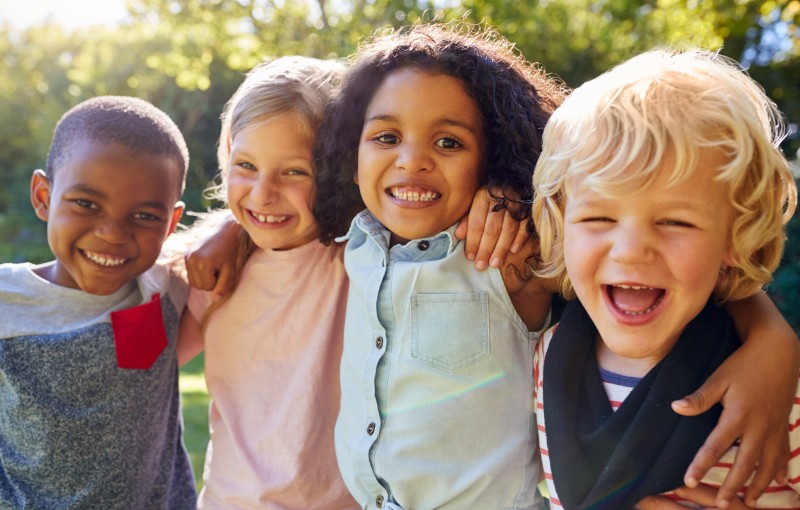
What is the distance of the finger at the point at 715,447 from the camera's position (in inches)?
62.5

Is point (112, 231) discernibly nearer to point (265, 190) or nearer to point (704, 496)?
point (265, 190)

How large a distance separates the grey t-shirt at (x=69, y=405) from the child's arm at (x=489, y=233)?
1.13 metres

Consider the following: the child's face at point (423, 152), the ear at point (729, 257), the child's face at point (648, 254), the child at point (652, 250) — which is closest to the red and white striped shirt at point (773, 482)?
the child at point (652, 250)

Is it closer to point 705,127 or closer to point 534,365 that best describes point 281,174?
point 534,365

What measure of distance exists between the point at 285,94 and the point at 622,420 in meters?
1.50

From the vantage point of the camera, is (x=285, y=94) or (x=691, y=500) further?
(x=285, y=94)

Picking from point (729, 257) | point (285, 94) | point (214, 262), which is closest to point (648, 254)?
point (729, 257)

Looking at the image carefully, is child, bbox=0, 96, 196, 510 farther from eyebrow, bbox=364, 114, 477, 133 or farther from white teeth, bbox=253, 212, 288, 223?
eyebrow, bbox=364, 114, 477, 133

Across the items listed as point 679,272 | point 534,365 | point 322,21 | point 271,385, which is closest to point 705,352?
point 679,272

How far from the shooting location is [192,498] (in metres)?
2.63

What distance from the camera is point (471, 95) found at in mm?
2135

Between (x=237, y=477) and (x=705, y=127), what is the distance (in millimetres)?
1777

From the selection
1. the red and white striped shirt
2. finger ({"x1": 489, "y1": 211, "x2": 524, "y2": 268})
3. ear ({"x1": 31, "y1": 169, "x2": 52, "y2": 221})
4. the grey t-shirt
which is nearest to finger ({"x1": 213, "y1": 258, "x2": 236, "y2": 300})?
the grey t-shirt

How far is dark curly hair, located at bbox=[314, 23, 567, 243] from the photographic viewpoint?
212 cm
